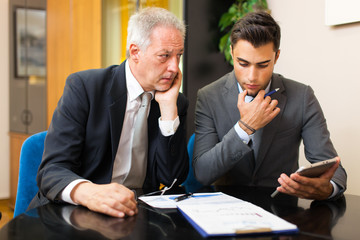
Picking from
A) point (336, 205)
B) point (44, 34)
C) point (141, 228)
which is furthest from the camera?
point (44, 34)

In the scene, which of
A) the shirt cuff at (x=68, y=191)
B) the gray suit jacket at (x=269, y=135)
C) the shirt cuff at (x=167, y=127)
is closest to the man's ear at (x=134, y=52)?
the shirt cuff at (x=167, y=127)

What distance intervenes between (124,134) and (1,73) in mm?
3211

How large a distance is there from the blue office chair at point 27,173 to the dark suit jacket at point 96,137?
0.10 m

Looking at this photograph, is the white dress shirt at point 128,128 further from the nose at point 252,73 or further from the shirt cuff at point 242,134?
the nose at point 252,73

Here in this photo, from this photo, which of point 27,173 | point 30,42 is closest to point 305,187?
point 27,173

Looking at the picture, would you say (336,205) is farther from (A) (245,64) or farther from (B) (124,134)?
(B) (124,134)

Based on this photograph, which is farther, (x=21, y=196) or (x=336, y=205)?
(x=21, y=196)

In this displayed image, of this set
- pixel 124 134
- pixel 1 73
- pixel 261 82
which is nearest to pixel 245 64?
pixel 261 82

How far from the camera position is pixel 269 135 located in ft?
6.07

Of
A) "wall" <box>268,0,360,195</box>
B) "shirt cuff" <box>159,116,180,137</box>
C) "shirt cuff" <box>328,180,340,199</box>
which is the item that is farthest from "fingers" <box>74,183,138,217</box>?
"wall" <box>268,0,360,195</box>

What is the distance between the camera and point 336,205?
1380 mm

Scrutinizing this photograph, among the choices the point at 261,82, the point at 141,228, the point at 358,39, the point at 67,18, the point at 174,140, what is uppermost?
the point at 67,18

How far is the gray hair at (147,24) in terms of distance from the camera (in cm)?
170

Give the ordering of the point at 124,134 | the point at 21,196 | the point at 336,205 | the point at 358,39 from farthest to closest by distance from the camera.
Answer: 1. the point at 358,39
2. the point at 124,134
3. the point at 21,196
4. the point at 336,205
